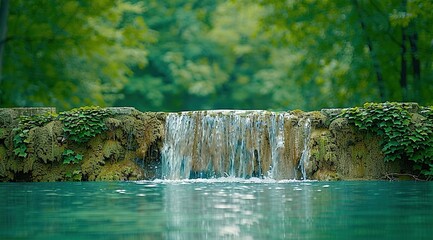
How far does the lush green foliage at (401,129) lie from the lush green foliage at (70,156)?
6.05m

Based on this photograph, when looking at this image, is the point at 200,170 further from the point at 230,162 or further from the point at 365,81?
the point at 365,81

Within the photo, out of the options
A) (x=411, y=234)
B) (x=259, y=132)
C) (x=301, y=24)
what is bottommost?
(x=411, y=234)

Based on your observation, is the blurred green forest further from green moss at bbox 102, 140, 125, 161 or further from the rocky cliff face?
green moss at bbox 102, 140, 125, 161

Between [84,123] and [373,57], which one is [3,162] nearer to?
[84,123]

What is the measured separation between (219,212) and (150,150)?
939 centimetres

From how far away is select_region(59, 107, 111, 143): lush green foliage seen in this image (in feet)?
60.6

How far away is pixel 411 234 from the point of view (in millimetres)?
7672

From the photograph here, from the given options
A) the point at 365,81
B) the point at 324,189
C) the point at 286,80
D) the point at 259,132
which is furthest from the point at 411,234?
the point at 286,80

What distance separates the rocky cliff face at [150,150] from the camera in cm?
1800

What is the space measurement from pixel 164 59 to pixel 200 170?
71.5 ft

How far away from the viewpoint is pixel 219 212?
9859mm

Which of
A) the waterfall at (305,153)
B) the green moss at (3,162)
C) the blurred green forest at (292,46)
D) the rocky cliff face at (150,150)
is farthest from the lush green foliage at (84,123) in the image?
the waterfall at (305,153)

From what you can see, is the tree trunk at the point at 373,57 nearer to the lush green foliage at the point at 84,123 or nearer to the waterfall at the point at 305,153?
the waterfall at the point at 305,153

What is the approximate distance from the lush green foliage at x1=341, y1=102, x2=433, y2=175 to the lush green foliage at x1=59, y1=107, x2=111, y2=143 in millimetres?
5537
